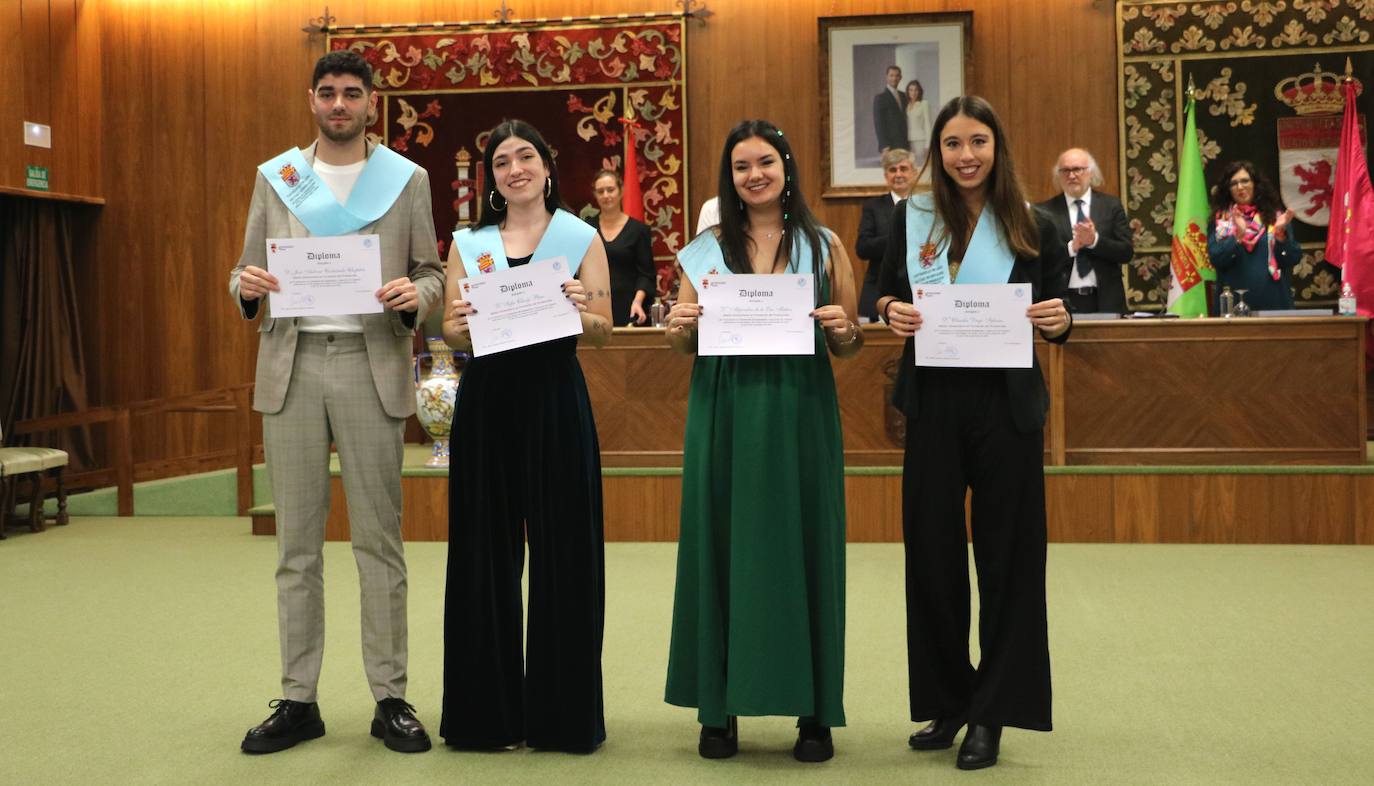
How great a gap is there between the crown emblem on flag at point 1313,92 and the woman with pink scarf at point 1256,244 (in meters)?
1.24

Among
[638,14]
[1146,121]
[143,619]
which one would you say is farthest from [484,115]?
[143,619]

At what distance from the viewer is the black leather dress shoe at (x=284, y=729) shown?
3.07 meters

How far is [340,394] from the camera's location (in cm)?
304

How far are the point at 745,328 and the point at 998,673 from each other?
0.94 metres

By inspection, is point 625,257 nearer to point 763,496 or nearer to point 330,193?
point 330,193

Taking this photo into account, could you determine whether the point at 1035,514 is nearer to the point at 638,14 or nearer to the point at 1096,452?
the point at 1096,452

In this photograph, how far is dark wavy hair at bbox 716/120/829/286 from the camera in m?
2.97

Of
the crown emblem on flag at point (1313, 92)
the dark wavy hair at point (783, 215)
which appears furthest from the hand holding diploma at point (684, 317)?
the crown emblem on flag at point (1313, 92)

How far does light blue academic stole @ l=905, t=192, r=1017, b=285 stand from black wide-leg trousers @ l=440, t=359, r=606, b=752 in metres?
0.85

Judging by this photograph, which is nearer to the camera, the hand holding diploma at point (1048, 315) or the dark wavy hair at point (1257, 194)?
the hand holding diploma at point (1048, 315)

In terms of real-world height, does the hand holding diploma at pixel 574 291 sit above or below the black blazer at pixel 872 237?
below

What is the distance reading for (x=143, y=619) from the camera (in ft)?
15.7

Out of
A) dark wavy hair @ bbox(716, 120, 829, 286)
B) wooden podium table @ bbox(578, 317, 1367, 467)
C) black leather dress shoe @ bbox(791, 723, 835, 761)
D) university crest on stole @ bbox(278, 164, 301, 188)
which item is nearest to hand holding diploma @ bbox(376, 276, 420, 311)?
university crest on stole @ bbox(278, 164, 301, 188)

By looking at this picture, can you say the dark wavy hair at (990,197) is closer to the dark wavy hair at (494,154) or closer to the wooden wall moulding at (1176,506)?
the dark wavy hair at (494,154)
